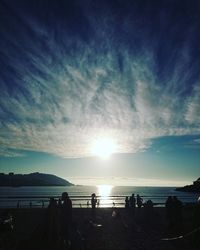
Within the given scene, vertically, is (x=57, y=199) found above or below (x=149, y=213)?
above

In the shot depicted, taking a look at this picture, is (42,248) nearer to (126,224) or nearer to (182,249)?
(182,249)

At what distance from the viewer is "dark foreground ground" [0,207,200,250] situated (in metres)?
13.1

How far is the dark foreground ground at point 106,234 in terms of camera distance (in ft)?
42.8

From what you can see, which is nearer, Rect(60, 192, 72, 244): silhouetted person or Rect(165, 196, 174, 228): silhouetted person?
Rect(60, 192, 72, 244): silhouetted person

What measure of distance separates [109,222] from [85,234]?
5818 mm

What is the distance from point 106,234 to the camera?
1883cm

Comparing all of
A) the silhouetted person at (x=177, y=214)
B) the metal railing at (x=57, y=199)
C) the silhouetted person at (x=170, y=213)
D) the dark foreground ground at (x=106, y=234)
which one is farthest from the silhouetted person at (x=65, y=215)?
the silhouetted person at (x=177, y=214)

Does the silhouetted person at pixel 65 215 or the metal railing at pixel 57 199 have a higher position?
the metal railing at pixel 57 199

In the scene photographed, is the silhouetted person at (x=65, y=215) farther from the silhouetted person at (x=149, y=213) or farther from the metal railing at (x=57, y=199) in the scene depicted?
the silhouetted person at (x=149, y=213)

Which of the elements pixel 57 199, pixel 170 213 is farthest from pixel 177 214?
pixel 57 199

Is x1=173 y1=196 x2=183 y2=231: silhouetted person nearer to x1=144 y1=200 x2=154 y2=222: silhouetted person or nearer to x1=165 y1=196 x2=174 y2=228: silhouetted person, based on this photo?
x1=165 y1=196 x2=174 y2=228: silhouetted person

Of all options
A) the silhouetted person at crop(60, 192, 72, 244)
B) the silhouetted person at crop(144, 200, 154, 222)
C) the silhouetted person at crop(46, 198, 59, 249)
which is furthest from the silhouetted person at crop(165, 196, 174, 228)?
the silhouetted person at crop(46, 198, 59, 249)

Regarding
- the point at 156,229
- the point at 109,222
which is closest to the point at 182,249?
→ the point at 156,229

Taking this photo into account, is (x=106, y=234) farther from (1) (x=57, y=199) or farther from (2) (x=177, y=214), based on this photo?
(1) (x=57, y=199)
